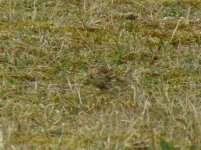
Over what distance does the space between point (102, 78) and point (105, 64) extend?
0.54m

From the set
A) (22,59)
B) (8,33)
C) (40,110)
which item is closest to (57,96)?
(40,110)

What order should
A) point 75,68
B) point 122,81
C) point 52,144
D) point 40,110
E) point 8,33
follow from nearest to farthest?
point 52,144, point 40,110, point 122,81, point 75,68, point 8,33

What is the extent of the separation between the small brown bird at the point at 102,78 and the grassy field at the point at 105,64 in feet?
0.16

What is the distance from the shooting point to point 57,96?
4.70 metres

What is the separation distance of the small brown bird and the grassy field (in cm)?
5

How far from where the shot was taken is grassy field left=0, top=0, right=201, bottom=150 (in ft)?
13.1

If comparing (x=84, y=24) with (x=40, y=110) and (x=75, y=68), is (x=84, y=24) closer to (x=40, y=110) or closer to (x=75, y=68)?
(x=75, y=68)

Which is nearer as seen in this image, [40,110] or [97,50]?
[40,110]

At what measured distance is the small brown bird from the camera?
15.4 feet

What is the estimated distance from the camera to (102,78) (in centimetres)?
470

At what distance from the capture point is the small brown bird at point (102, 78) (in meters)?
4.70

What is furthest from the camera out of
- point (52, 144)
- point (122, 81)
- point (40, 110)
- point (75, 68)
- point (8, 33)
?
point (8, 33)

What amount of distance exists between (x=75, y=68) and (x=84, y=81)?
0.28 m

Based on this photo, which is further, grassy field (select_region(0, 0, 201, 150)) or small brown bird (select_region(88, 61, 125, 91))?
small brown bird (select_region(88, 61, 125, 91))
